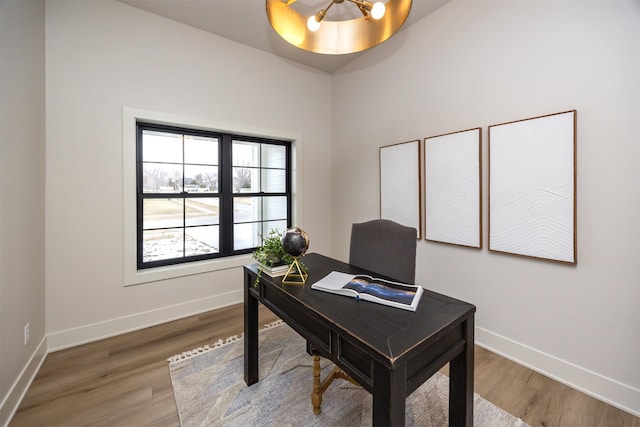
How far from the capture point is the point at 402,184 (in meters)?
2.69

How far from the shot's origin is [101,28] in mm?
2213

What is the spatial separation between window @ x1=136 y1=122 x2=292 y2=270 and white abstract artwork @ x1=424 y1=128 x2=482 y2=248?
1.76m

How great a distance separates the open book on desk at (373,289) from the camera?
113cm

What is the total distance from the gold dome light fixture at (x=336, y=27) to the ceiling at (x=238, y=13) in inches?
37.8

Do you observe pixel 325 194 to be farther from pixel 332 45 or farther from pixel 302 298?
pixel 302 298

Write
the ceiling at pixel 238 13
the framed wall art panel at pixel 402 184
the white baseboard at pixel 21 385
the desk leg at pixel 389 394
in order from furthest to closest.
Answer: the framed wall art panel at pixel 402 184 → the ceiling at pixel 238 13 → the white baseboard at pixel 21 385 → the desk leg at pixel 389 394

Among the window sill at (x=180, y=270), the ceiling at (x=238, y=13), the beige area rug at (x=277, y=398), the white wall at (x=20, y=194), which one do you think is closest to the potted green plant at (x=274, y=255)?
the beige area rug at (x=277, y=398)

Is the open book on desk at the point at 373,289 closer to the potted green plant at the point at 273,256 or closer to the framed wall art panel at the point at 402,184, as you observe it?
the potted green plant at the point at 273,256

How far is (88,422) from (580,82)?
355 centimetres

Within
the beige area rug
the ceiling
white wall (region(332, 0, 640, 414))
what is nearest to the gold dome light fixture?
the ceiling

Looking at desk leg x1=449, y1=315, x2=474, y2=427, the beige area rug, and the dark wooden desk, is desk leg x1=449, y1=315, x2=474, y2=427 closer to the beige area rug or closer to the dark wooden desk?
the dark wooden desk

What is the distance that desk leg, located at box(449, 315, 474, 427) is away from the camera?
1.11 meters

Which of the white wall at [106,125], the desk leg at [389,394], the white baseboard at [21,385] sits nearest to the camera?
the desk leg at [389,394]

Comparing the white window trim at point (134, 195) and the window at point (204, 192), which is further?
the window at point (204, 192)
